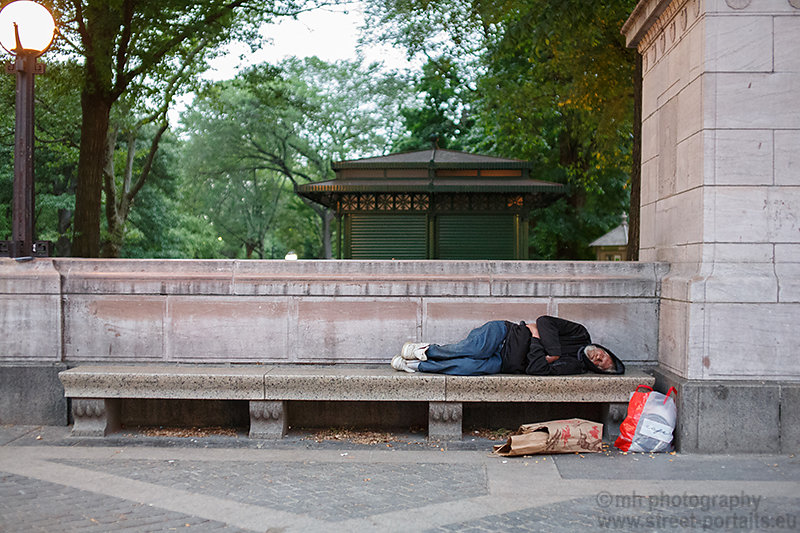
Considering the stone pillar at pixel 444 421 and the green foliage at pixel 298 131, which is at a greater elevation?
the green foliage at pixel 298 131

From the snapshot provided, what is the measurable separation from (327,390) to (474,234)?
14208 millimetres

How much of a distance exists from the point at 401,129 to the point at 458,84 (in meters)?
16.8

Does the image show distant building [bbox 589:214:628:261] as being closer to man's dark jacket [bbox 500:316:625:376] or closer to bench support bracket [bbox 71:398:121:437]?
man's dark jacket [bbox 500:316:625:376]

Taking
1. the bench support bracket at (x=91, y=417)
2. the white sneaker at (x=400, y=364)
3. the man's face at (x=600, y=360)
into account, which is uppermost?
the man's face at (x=600, y=360)

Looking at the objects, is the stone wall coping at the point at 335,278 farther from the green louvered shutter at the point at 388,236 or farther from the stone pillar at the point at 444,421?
the green louvered shutter at the point at 388,236

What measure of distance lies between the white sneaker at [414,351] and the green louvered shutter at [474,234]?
44.1 feet

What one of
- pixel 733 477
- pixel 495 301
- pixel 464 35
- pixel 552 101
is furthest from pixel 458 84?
pixel 733 477

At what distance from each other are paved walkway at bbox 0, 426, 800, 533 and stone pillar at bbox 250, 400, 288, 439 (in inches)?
6.5

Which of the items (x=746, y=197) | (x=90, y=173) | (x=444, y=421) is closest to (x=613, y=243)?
(x=90, y=173)

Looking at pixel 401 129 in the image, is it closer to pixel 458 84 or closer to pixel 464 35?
pixel 458 84

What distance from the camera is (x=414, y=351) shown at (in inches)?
273

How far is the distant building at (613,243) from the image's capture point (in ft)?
95.3

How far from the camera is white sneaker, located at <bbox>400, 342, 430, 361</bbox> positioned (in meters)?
6.91

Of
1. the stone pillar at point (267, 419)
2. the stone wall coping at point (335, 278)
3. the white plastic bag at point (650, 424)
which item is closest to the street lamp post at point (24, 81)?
the stone wall coping at point (335, 278)
